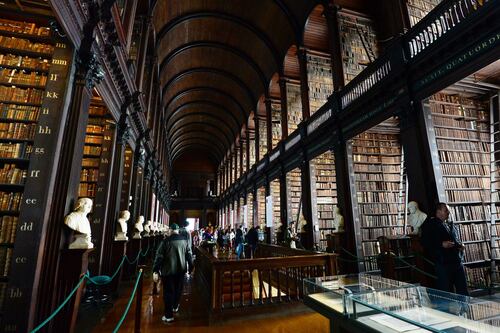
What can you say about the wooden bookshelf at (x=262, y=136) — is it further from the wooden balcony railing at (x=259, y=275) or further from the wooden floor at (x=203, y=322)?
the wooden floor at (x=203, y=322)

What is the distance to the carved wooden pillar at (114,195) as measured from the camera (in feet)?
13.6

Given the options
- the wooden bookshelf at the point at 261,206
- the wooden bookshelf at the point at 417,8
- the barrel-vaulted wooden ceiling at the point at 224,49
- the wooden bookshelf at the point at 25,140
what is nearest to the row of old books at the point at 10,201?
the wooden bookshelf at the point at 25,140

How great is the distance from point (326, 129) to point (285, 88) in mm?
3160

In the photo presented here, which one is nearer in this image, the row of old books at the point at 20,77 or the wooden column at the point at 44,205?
the wooden column at the point at 44,205

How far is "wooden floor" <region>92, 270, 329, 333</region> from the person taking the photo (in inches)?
109

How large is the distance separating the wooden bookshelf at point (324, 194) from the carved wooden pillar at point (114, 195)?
457 cm

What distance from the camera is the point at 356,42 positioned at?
6.35 metres

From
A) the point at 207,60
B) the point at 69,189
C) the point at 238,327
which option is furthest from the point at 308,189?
the point at 207,60

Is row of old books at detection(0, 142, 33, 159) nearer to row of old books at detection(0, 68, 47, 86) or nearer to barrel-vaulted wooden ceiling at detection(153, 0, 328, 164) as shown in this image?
row of old books at detection(0, 68, 47, 86)

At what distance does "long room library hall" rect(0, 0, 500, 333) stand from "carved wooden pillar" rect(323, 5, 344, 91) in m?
0.05

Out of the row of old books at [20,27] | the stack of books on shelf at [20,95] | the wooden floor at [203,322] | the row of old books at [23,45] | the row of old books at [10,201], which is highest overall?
the row of old books at [20,27]

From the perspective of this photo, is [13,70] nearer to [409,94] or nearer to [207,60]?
[409,94]

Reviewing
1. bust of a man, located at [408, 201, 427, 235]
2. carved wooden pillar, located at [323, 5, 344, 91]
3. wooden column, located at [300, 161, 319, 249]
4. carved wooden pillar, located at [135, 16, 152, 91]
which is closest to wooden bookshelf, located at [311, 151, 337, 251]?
wooden column, located at [300, 161, 319, 249]

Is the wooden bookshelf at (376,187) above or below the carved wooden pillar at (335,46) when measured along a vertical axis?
below
